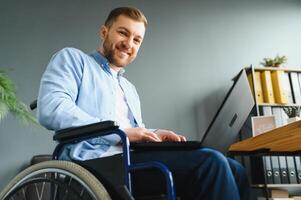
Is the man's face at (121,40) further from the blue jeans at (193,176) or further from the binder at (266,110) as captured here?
the binder at (266,110)

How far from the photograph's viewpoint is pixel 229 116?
3.58 ft

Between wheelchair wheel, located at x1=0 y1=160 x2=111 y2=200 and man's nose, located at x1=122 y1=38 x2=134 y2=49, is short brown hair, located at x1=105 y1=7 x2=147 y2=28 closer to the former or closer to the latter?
man's nose, located at x1=122 y1=38 x2=134 y2=49

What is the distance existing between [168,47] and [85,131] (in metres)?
2.35

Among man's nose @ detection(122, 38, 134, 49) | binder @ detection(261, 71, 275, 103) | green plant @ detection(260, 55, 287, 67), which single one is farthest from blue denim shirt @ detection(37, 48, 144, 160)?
green plant @ detection(260, 55, 287, 67)

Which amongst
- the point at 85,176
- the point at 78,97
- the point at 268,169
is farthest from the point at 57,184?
the point at 268,169

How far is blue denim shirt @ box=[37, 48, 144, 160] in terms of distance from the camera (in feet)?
3.58

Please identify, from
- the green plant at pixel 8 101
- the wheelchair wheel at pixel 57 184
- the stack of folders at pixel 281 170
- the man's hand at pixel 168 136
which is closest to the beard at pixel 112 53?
the man's hand at pixel 168 136

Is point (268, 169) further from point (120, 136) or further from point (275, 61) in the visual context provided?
point (120, 136)

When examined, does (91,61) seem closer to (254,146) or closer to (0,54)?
(254,146)

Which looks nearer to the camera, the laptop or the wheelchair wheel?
the wheelchair wheel

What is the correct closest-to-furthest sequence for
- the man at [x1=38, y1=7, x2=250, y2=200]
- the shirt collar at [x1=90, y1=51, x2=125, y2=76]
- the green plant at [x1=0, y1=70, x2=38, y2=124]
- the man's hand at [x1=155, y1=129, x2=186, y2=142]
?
the man at [x1=38, y1=7, x2=250, y2=200] → the man's hand at [x1=155, y1=129, x2=186, y2=142] → the shirt collar at [x1=90, y1=51, x2=125, y2=76] → the green plant at [x1=0, y1=70, x2=38, y2=124]

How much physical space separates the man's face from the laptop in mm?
493

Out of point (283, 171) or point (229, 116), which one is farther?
point (283, 171)

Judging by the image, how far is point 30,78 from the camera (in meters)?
2.88
